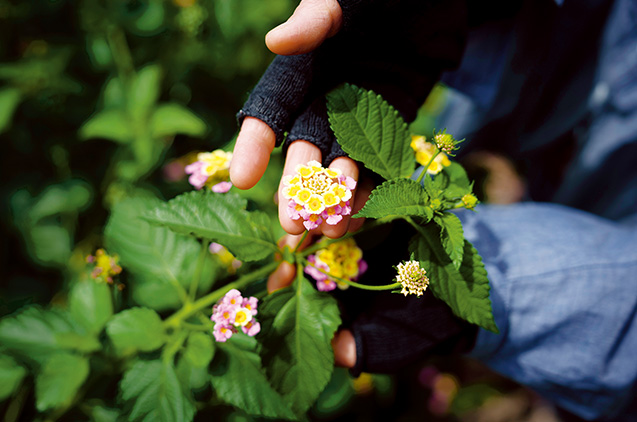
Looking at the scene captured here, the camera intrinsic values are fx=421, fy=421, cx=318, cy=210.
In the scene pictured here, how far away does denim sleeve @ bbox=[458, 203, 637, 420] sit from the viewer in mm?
1010

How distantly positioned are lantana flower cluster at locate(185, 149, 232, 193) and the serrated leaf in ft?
0.53

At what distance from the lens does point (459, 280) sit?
2.22 ft

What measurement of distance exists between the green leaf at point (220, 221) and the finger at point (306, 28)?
283mm

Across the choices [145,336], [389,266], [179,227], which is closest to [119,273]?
[145,336]

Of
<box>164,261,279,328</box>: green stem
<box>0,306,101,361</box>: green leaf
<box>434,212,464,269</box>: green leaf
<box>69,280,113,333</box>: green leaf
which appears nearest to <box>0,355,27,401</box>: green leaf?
<box>0,306,101,361</box>: green leaf

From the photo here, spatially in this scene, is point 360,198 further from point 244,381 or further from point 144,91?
point 144,91

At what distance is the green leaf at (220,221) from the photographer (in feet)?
2.36

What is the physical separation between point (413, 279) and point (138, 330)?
0.52 m

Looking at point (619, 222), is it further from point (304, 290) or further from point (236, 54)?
point (236, 54)

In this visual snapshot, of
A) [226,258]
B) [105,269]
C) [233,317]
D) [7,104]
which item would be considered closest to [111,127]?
[7,104]

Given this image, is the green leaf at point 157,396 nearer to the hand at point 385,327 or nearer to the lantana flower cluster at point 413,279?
the hand at point 385,327

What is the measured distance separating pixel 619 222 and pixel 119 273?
58.8 inches

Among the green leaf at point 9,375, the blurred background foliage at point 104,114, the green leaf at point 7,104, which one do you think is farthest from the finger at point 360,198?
the green leaf at point 7,104

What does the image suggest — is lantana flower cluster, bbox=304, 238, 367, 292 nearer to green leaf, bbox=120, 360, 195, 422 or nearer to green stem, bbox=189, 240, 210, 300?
green stem, bbox=189, 240, 210, 300
